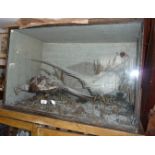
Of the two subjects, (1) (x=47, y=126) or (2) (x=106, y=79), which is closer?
(1) (x=47, y=126)

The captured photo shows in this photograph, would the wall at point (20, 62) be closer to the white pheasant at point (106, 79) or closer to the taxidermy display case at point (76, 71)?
the taxidermy display case at point (76, 71)

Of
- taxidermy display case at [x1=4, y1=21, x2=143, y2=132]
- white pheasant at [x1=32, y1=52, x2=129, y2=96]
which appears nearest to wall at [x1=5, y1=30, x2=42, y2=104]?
taxidermy display case at [x1=4, y1=21, x2=143, y2=132]

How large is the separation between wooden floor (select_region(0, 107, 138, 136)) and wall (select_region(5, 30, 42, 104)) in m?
0.18

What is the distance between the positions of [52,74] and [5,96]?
393 mm

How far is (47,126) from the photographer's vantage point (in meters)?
0.97

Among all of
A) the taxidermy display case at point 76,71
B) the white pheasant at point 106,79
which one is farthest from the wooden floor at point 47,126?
the white pheasant at point 106,79

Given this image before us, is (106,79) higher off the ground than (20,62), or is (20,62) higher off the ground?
(20,62)

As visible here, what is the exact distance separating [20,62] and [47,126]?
0.62 metres

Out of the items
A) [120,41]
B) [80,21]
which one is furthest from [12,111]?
[120,41]

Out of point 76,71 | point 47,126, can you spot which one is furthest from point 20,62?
point 47,126

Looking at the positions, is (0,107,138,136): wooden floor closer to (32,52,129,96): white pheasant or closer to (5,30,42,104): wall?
(5,30,42,104): wall

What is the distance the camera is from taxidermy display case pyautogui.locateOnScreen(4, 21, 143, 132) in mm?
1034

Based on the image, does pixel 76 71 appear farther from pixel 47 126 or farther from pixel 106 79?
pixel 47 126

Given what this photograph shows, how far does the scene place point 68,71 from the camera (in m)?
1.33
